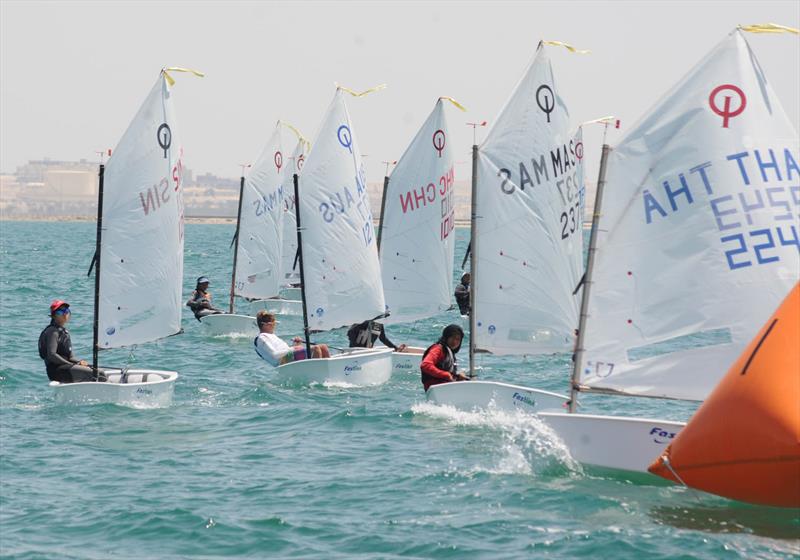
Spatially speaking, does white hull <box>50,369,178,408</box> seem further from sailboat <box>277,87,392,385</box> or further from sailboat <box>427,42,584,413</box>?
sailboat <box>427,42,584,413</box>

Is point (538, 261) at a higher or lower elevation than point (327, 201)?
lower

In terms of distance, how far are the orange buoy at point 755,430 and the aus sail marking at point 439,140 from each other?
13.1 meters

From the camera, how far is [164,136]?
63.3ft

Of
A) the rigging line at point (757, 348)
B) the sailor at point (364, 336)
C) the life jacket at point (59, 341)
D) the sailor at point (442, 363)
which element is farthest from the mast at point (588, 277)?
the sailor at point (364, 336)

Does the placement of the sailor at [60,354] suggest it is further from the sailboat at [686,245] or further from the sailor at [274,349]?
the sailboat at [686,245]

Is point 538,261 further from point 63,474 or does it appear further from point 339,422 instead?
point 63,474

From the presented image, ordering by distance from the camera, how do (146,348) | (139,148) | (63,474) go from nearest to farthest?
(63,474)
(139,148)
(146,348)

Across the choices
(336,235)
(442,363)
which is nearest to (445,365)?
(442,363)

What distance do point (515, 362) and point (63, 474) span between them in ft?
41.5

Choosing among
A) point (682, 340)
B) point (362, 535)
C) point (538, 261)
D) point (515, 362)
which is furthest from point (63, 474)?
point (682, 340)

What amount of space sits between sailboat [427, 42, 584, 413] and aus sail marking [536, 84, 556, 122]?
0.01 metres

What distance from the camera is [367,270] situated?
22.5m

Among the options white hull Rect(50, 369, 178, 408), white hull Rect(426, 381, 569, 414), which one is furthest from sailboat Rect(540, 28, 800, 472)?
white hull Rect(50, 369, 178, 408)

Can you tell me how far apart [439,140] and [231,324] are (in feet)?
26.2
